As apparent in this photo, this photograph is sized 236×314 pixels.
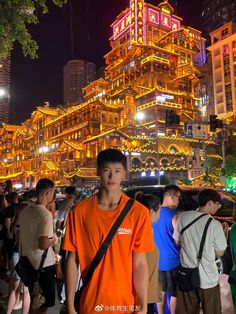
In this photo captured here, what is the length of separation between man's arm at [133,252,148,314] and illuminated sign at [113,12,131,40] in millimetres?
75545

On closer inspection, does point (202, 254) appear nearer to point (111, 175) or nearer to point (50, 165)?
point (111, 175)

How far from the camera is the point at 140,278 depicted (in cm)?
230

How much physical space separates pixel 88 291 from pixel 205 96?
88.8 meters

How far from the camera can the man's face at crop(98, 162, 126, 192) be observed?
2.50 m

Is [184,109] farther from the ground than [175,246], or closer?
farther from the ground

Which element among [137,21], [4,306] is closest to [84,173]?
[137,21]

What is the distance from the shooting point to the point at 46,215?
153 inches

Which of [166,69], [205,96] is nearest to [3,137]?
[166,69]

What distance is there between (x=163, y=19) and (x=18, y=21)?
7045 centimetres

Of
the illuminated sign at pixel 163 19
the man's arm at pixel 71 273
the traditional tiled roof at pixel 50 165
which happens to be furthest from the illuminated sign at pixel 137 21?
the man's arm at pixel 71 273

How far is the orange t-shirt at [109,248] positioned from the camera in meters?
2.22

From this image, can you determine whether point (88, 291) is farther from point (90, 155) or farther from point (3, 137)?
point (3, 137)

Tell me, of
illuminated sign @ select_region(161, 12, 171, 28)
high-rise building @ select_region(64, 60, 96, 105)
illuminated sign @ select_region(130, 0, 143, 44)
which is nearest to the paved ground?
illuminated sign @ select_region(130, 0, 143, 44)

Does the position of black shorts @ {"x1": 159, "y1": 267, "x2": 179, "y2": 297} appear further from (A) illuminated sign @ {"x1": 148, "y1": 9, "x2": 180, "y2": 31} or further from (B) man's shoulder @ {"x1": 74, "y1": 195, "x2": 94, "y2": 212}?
(A) illuminated sign @ {"x1": 148, "y1": 9, "x2": 180, "y2": 31}
